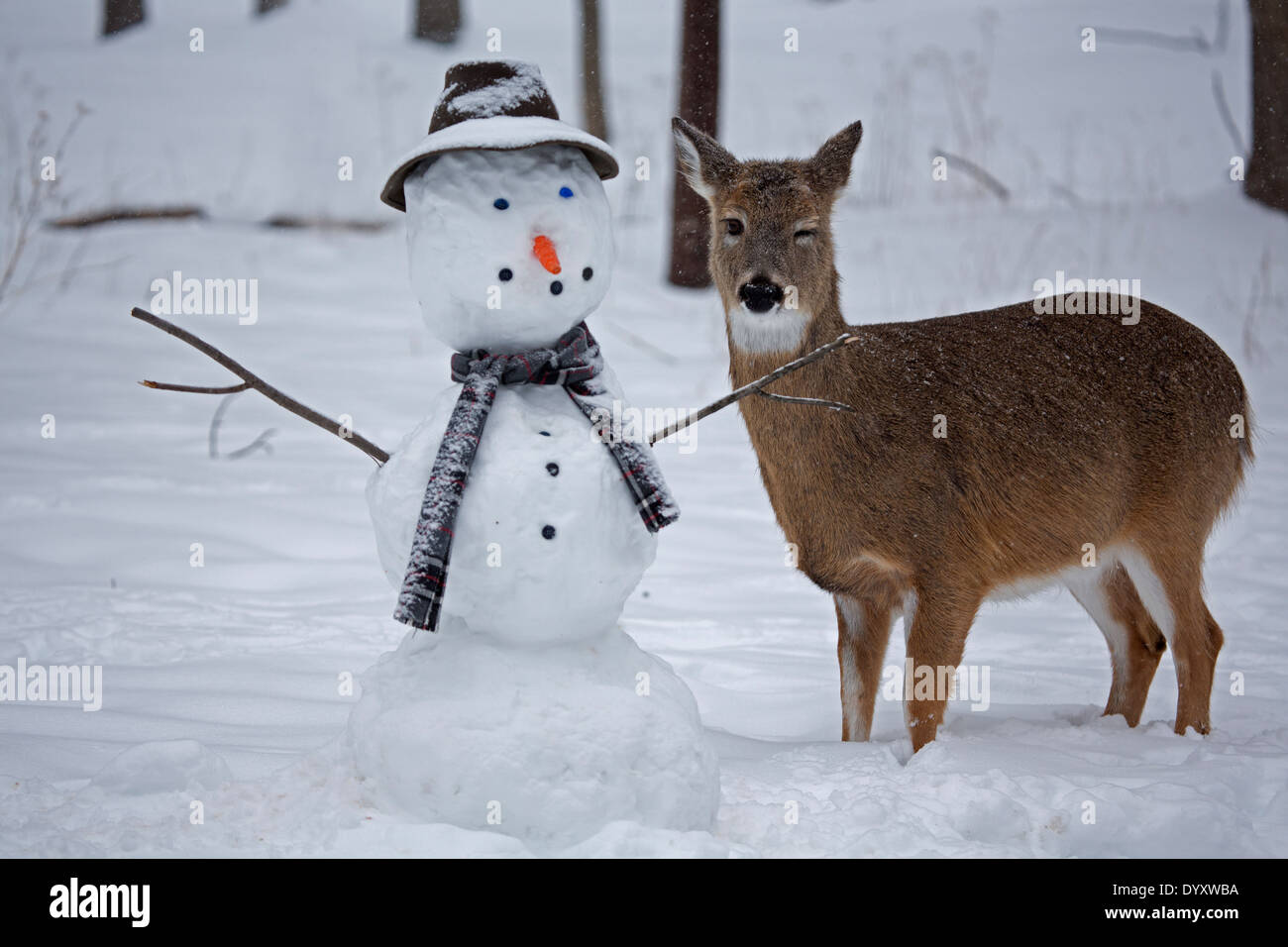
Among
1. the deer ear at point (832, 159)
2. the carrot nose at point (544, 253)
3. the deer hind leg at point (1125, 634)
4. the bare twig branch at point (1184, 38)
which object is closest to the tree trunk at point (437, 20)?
the bare twig branch at point (1184, 38)

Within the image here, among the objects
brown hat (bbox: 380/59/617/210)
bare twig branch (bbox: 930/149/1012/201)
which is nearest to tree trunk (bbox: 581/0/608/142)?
bare twig branch (bbox: 930/149/1012/201)

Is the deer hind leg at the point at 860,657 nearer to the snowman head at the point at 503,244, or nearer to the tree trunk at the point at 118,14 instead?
the snowman head at the point at 503,244

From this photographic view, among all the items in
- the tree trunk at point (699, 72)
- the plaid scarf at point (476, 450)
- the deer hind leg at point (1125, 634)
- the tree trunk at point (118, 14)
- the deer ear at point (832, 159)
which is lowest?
the deer hind leg at point (1125, 634)

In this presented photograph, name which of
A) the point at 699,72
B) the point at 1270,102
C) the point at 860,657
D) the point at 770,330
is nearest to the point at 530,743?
the point at 770,330

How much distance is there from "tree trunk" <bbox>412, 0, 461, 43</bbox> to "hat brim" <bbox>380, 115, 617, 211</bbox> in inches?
608

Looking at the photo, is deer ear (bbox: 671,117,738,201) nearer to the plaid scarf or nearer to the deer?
the deer

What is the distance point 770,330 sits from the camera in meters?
4.25

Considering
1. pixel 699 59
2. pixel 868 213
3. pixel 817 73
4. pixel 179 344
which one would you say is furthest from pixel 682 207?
pixel 817 73

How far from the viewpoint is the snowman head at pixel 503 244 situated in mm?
3104

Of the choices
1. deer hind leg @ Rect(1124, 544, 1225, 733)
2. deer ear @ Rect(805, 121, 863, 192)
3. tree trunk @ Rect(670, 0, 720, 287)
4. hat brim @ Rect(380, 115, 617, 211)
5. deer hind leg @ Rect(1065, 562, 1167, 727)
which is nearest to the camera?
hat brim @ Rect(380, 115, 617, 211)

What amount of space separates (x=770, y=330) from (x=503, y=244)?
138cm

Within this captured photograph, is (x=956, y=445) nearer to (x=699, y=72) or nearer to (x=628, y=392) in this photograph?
(x=628, y=392)

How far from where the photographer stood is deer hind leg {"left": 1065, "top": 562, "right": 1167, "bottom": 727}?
5.05 m

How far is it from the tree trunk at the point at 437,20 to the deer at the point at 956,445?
14217 mm
